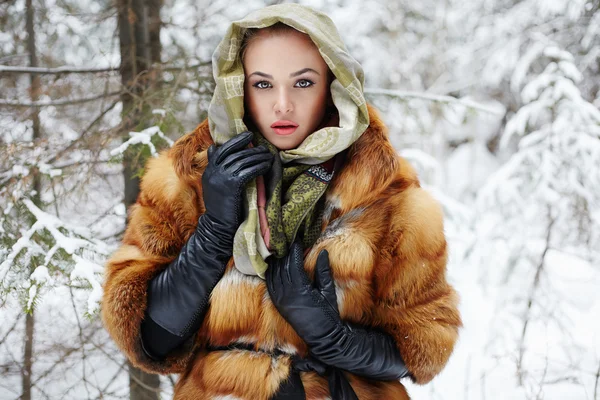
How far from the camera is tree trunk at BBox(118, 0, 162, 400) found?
10.4ft

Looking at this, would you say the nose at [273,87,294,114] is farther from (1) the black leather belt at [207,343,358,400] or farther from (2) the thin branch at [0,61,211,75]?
(2) the thin branch at [0,61,211,75]

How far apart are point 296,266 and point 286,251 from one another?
0.30 ft

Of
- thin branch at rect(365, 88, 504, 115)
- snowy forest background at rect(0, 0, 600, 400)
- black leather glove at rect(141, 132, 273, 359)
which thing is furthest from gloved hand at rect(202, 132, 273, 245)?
thin branch at rect(365, 88, 504, 115)

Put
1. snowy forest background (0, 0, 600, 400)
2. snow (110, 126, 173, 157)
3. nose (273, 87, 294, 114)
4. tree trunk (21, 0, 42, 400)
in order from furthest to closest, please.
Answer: tree trunk (21, 0, 42, 400), snowy forest background (0, 0, 600, 400), snow (110, 126, 173, 157), nose (273, 87, 294, 114)

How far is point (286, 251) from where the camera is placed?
1.76 m

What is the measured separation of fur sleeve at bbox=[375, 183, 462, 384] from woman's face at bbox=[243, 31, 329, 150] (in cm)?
48

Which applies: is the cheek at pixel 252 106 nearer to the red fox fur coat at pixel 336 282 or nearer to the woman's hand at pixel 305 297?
the red fox fur coat at pixel 336 282

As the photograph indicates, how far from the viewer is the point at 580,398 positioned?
A: 12.3ft

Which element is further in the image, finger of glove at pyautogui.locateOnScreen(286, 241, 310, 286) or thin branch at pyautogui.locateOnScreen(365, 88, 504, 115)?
thin branch at pyautogui.locateOnScreen(365, 88, 504, 115)

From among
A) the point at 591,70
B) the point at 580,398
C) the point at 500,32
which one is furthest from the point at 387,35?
the point at 580,398

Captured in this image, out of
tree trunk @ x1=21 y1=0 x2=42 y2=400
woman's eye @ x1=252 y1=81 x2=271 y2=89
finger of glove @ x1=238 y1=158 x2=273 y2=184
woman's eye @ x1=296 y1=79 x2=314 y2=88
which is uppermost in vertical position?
woman's eye @ x1=296 y1=79 x2=314 y2=88

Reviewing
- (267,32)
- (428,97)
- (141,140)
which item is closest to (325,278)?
(267,32)

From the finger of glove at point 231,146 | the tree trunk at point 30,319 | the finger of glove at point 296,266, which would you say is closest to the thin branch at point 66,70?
Result: the tree trunk at point 30,319

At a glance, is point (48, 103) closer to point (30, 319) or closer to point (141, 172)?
point (141, 172)
